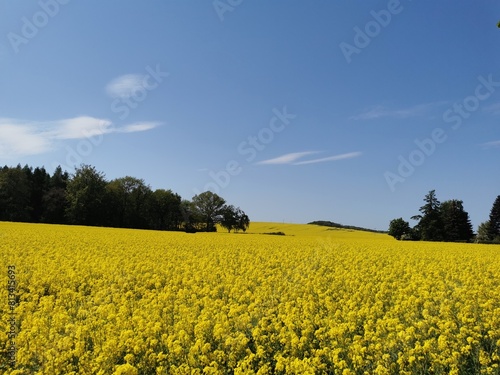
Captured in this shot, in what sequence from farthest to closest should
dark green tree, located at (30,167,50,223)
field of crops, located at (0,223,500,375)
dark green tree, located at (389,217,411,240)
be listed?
1. dark green tree, located at (30,167,50,223)
2. dark green tree, located at (389,217,411,240)
3. field of crops, located at (0,223,500,375)

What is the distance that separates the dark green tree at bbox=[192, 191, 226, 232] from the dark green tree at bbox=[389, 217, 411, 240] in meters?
28.9

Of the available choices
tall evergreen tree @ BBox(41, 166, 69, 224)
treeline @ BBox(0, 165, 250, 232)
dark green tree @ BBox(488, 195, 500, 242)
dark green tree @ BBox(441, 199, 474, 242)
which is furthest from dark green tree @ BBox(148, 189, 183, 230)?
dark green tree @ BBox(488, 195, 500, 242)

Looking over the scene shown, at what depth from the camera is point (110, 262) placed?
1333 cm

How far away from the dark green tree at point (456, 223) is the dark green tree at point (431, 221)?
1271 millimetres

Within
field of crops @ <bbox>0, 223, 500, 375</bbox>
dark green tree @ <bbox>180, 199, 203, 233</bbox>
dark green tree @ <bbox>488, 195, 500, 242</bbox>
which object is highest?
dark green tree @ <bbox>488, 195, 500, 242</bbox>

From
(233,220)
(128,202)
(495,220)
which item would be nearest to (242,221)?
(233,220)

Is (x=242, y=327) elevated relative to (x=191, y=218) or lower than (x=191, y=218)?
lower

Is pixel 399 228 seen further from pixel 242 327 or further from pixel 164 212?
pixel 242 327

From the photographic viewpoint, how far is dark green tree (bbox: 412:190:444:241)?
6391 centimetres

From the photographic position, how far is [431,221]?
6481 centimetres

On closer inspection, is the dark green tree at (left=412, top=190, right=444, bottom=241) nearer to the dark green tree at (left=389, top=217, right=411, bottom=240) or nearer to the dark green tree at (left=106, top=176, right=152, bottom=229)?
the dark green tree at (left=389, top=217, right=411, bottom=240)

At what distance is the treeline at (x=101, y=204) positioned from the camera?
60.8 meters

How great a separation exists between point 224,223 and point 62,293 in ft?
192

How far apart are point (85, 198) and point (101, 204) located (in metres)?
3.05
